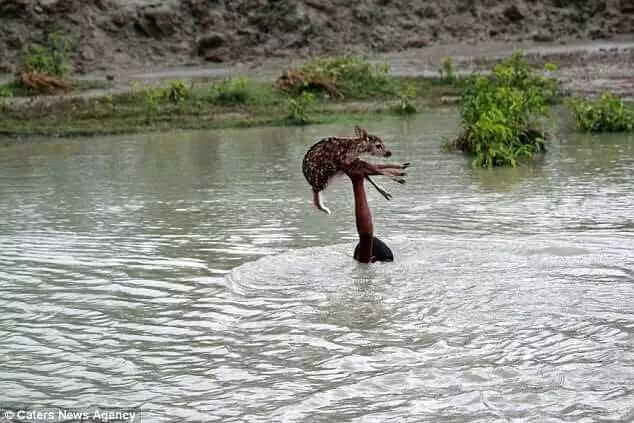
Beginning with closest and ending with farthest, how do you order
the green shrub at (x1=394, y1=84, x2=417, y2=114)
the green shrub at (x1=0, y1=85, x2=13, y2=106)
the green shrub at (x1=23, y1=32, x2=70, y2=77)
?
the green shrub at (x1=394, y1=84, x2=417, y2=114), the green shrub at (x1=0, y1=85, x2=13, y2=106), the green shrub at (x1=23, y1=32, x2=70, y2=77)

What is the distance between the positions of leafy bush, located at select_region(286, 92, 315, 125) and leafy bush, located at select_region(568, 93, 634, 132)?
4.00 metres

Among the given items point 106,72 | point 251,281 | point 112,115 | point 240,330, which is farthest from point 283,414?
point 106,72

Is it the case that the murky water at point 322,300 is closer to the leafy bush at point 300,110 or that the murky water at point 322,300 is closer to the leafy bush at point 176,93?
the leafy bush at point 300,110

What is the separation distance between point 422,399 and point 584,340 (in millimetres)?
1064

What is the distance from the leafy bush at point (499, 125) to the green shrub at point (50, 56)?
8929 millimetres

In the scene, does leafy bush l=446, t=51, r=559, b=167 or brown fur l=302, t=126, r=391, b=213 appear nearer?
brown fur l=302, t=126, r=391, b=213

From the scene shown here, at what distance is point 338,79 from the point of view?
17656mm

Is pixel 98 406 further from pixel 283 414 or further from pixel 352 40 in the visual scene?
pixel 352 40

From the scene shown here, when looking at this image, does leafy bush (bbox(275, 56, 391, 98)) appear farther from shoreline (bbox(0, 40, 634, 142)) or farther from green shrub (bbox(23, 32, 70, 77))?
green shrub (bbox(23, 32, 70, 77))

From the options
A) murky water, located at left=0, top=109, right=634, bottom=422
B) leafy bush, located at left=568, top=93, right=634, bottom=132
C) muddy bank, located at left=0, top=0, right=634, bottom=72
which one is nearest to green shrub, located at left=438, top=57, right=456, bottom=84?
muddy bank, located at left=0, top=0, right=634, bottom=72

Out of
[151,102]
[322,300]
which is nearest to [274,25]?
[151,102]

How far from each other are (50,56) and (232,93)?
451cm

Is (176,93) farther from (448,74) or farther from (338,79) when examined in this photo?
(448,74)

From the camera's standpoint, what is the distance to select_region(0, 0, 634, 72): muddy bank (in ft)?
68.8
